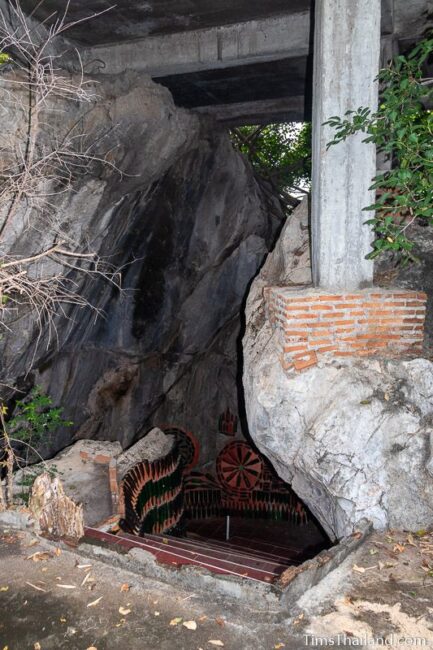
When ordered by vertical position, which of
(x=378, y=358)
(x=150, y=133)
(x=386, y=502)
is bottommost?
(x=386, y=502)

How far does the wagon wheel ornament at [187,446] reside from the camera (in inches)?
601

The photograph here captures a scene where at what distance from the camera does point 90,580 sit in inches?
160

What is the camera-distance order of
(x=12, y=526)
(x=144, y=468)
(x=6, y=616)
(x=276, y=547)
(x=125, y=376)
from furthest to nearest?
1. (x=125, y=376)
2. (x=276, y=547)
3. (x=144, y=468)
4. (x=12, y=526)
5. (x=6, y=616)

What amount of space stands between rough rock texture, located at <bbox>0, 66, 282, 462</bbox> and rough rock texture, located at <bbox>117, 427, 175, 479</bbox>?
7.84 feet

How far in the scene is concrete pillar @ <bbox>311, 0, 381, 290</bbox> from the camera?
5820 millimetres

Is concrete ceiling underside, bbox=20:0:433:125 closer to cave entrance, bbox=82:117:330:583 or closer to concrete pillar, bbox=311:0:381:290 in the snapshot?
concrete pillar, bbox=311:0:381:290

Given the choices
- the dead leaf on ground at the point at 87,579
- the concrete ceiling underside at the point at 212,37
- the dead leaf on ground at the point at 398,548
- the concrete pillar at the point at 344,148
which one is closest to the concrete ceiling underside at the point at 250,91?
the concrete ceiling underside at the point at 212,37

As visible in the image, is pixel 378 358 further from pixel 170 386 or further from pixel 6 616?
pixel 170 386

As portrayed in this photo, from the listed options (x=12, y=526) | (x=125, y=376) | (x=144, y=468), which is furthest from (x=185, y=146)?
(x=12, y=526)

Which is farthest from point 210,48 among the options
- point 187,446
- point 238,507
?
point 238,507

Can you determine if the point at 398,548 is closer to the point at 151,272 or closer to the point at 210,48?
the point at 210,48

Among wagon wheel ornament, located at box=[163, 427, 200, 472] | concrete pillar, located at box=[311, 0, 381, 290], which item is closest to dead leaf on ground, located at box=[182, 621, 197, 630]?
concrete pillar, located at box=[311, 0, 381, 290]

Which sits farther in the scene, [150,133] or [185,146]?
[185,146]

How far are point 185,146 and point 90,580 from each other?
932 cm
